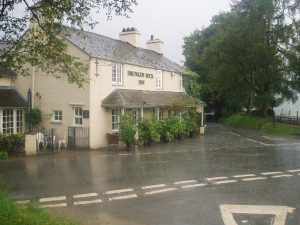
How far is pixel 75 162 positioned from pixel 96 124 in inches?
252

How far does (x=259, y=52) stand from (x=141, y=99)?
17.1 m

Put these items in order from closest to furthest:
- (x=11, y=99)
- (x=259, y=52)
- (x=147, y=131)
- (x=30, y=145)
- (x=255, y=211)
→ 1. (x=255, y=211)
2. (x=30, y=145)
3. (x=11, y=99)
4. (x=147, y=131)
5. (x=259, y=52)

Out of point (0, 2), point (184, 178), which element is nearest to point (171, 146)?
point (184, 178)

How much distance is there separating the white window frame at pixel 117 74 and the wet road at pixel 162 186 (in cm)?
673

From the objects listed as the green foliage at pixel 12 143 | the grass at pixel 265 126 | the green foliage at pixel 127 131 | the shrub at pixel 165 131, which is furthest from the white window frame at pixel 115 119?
the grass at pixel 265 126

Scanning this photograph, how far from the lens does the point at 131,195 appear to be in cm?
1248

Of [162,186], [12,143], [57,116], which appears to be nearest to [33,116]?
[57,116]

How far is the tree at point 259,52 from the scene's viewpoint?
1628 inches

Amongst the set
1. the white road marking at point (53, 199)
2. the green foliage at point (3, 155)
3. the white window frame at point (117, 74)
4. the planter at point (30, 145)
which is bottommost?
the white road marking at point (53, 199)

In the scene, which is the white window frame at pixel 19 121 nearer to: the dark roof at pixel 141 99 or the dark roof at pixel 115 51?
the dark roof at pixel 141 99

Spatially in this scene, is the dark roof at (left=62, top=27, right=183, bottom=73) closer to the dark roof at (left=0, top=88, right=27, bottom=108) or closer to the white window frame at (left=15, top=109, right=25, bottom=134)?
the dark roof at (left=0, top=88, right=27, bottom=108)

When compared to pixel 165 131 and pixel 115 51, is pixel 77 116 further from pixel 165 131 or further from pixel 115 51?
pixel 165 131

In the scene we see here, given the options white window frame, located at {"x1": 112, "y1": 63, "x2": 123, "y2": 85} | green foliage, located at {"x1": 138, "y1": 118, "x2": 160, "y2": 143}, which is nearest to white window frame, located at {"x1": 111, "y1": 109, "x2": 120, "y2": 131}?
green foliage, located at {"x1": 138, "y1": 118, "x2": 160, "y2": 143}

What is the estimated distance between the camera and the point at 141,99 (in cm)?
2909
